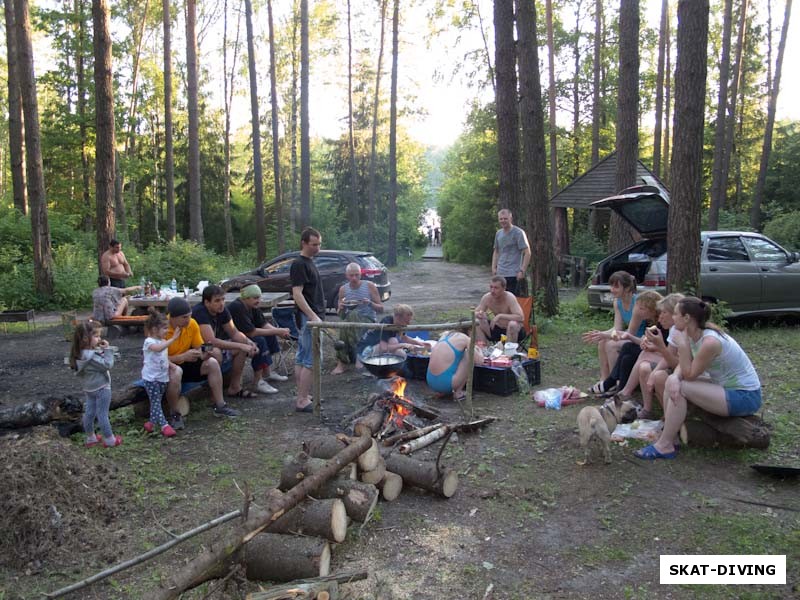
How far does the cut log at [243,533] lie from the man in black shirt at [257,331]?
10.4 feet

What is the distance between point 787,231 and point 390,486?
2127 cm

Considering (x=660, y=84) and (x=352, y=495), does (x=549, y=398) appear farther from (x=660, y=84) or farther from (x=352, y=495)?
(x=660, y=84)

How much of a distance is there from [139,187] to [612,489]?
34.9m

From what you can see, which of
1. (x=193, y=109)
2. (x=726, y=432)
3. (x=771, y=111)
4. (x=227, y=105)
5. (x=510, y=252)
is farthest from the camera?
(x=227, y=105)

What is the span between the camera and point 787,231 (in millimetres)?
20875

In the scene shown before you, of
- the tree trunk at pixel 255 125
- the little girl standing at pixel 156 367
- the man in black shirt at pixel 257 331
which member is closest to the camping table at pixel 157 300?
the man in black shirt at pixel 257 331

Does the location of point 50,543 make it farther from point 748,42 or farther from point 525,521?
point 748,42

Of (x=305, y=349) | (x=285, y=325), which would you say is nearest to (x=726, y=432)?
(x=305, y=349)

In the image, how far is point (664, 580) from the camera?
3.34 metres

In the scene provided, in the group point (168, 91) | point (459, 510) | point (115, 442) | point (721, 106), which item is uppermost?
point (168, 91)

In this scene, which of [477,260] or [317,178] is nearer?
[477,260]

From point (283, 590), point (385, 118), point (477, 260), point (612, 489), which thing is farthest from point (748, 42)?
point (283, 590)

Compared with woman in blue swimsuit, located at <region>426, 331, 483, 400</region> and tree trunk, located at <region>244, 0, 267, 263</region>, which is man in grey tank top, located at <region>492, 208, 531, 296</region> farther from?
tree trunk, located at <region>244, 0, 267, 263</region>

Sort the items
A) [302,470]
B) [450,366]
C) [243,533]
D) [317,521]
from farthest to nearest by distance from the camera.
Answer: [450,366]
[302,470]
[317,521]
[243,533]
